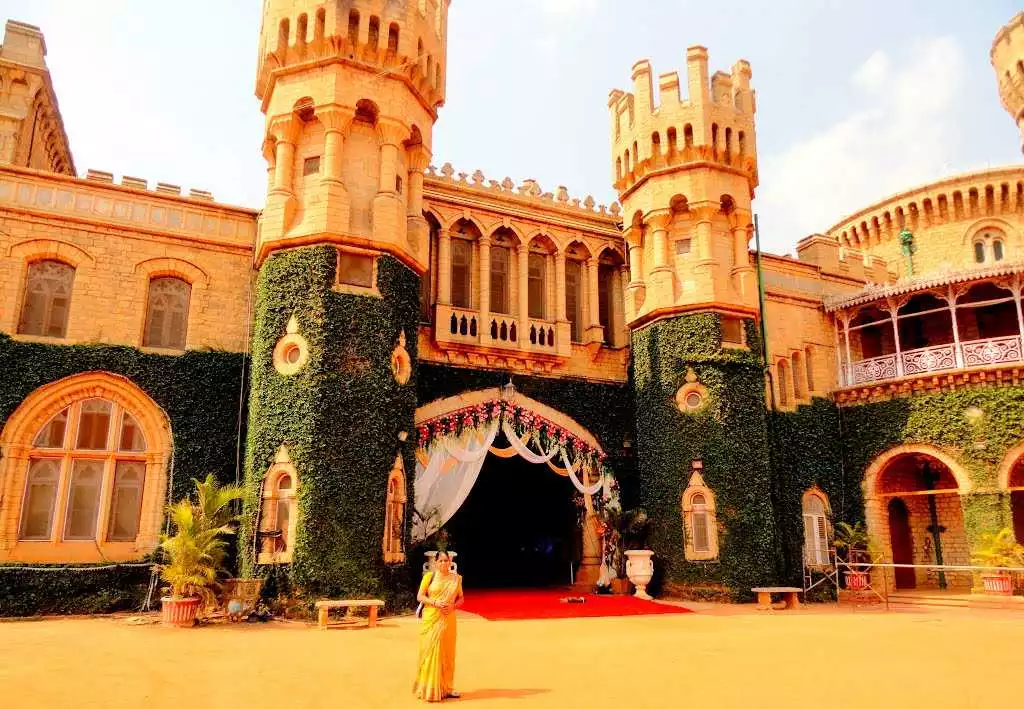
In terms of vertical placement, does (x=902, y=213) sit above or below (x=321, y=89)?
above

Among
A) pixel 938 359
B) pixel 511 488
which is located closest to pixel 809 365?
pixel 938 359

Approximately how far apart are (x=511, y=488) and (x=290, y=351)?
11.5m

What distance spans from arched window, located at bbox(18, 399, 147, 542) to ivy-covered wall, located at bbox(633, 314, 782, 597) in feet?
44.0

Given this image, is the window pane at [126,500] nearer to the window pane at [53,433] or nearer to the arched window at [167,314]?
the window pane at [53,433]

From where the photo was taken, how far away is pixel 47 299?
17.0 m

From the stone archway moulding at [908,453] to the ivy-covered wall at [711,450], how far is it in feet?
12.9

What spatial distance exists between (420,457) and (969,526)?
1622 centimetres

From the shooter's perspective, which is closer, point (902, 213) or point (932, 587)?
point (932, 587)

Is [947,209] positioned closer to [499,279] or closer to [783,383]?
[783,383]

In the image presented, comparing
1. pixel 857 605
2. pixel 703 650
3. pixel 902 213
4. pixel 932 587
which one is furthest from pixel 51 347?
pixel 902 213

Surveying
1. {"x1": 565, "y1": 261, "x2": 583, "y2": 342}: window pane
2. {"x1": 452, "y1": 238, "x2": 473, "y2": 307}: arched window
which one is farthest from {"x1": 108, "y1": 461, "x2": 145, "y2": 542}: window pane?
{"x1": 565, "y1": 261, "x2": 583, "y2": 342}: window pane

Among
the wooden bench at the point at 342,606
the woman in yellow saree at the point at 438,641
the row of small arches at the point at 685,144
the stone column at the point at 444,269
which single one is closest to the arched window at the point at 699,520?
the stone column at the point at 444,269

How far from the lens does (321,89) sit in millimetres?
17469

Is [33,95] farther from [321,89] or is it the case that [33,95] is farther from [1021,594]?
[1021,594]
